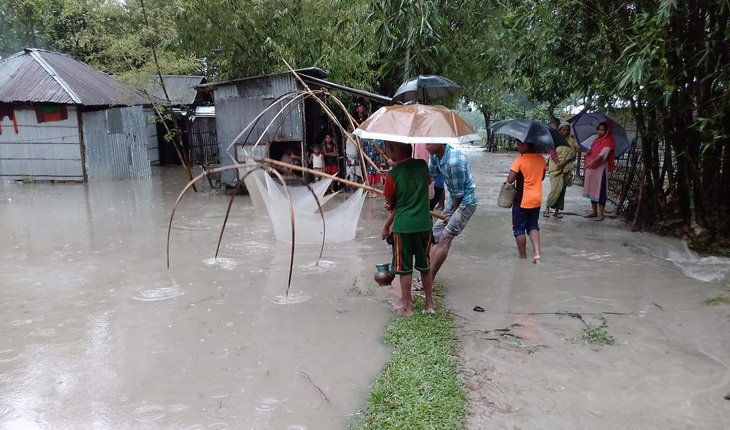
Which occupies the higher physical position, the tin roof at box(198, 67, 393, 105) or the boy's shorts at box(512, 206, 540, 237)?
the tin roof at box(198, 67, 393, 105)

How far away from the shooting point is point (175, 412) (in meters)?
2.84

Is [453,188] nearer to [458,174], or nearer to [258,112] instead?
[458,174]

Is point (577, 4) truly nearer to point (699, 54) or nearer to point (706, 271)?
point (699, 54)

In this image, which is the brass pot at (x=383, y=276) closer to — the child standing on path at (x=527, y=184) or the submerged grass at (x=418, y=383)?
the submerged grass at (x=418, y=383)

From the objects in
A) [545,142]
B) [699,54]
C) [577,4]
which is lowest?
[545,142]

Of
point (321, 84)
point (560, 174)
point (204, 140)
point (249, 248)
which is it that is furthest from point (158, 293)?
point (204, 140)

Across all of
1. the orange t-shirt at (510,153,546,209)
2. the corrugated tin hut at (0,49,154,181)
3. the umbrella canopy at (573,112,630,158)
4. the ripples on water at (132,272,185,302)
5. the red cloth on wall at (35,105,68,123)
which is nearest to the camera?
the ripples on water at (132,272,185,302)

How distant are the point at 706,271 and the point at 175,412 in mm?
5059

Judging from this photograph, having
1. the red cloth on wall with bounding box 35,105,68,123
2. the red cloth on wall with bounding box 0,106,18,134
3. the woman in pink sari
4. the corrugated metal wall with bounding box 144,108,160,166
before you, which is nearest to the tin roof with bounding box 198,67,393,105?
the woman in pink sari

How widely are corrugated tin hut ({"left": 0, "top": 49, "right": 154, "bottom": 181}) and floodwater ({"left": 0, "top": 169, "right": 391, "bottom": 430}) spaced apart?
613 centimetres

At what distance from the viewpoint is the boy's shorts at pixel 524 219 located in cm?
539

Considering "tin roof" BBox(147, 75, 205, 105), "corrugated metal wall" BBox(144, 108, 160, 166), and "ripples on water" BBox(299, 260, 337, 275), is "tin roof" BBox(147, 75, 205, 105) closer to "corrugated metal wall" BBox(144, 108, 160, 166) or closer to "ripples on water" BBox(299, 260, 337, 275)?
"corrugated metal wall" BBox(144, 108, 160, 166)

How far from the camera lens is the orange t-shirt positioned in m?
5.29

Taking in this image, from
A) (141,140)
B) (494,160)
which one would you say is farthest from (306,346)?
(494,160)
